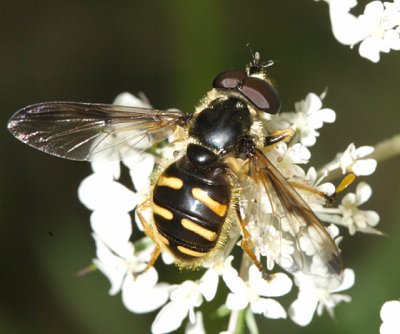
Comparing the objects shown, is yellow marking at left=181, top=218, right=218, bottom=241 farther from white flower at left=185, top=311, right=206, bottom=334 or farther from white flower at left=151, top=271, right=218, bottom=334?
white flower at left=185, top=311, right=206, bottom=334

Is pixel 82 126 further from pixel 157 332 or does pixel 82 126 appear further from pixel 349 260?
pixel 349 260

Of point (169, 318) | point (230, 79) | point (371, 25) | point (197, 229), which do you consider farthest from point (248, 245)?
point (371, 25)

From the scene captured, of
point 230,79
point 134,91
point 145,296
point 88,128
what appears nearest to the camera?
point 230,79

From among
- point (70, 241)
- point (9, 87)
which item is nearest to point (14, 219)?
point (70, 241)

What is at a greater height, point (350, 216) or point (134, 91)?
point (134, 91)

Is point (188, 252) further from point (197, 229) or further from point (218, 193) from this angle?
point (218, 193)

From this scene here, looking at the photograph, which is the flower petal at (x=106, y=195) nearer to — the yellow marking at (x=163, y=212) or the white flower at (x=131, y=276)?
the white flower at (x=131, y=276)

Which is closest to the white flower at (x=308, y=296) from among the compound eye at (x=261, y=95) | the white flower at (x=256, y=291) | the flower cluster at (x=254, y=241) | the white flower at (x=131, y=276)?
the flower cluster at (x=254, y=241)
